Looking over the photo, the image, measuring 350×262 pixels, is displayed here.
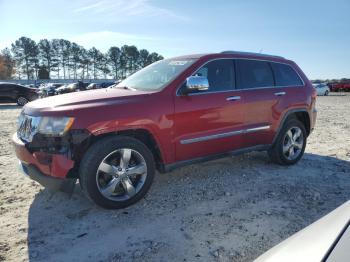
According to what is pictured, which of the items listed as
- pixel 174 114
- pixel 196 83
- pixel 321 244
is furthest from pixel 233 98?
pixel 321 244

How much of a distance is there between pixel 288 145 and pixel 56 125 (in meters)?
3.89

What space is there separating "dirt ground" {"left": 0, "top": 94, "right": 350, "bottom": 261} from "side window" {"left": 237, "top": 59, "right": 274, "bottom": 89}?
54.4 inches

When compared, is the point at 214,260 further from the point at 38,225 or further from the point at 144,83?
the point at 144,83

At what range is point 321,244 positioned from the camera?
1.36 m

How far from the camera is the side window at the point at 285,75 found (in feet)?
18.8

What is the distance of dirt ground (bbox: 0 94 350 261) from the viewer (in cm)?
312

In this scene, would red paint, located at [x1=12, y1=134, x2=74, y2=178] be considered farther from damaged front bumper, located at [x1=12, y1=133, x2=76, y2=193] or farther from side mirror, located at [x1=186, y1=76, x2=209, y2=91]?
side mirror, located at [x1=186, y1=76, x2=209, y2=91]

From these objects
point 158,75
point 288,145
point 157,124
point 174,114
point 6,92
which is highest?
point 158,75

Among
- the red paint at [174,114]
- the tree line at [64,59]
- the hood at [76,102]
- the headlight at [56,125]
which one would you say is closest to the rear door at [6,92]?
the red paint at [174,114]

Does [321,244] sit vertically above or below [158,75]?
below

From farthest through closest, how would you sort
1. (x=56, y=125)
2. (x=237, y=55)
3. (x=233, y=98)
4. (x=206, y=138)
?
1. (x=237, y=55)
2. (x=233, y=98)
3. (x=206, y=138)
4. (x=56, y=125)

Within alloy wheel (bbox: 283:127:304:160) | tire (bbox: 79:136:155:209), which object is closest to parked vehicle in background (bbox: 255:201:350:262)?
tire (bbox: 79:136:155:209)

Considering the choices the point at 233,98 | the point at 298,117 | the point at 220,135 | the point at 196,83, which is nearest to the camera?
the point at 196,83

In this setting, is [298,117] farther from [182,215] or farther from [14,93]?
[14,93]
